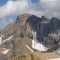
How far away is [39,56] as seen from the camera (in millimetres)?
19375

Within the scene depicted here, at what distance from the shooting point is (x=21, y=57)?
19688mm

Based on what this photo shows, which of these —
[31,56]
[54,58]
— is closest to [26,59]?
[31,56]

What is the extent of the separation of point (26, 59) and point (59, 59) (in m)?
2.17

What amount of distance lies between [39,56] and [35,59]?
44 cm

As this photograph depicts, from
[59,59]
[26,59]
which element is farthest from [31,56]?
[59,59]

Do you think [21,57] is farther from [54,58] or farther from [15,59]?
[54,58]

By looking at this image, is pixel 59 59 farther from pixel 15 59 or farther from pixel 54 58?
pixel 15 59

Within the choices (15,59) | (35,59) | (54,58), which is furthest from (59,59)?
(15,59)

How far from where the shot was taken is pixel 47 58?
1889cm

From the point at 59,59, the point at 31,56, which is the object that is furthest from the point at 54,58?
the point at 31,56

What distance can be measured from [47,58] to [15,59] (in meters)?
2.21

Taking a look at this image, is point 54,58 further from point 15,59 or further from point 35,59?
point 15,59

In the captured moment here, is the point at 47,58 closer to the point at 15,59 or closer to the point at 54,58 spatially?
the point at 54,58
